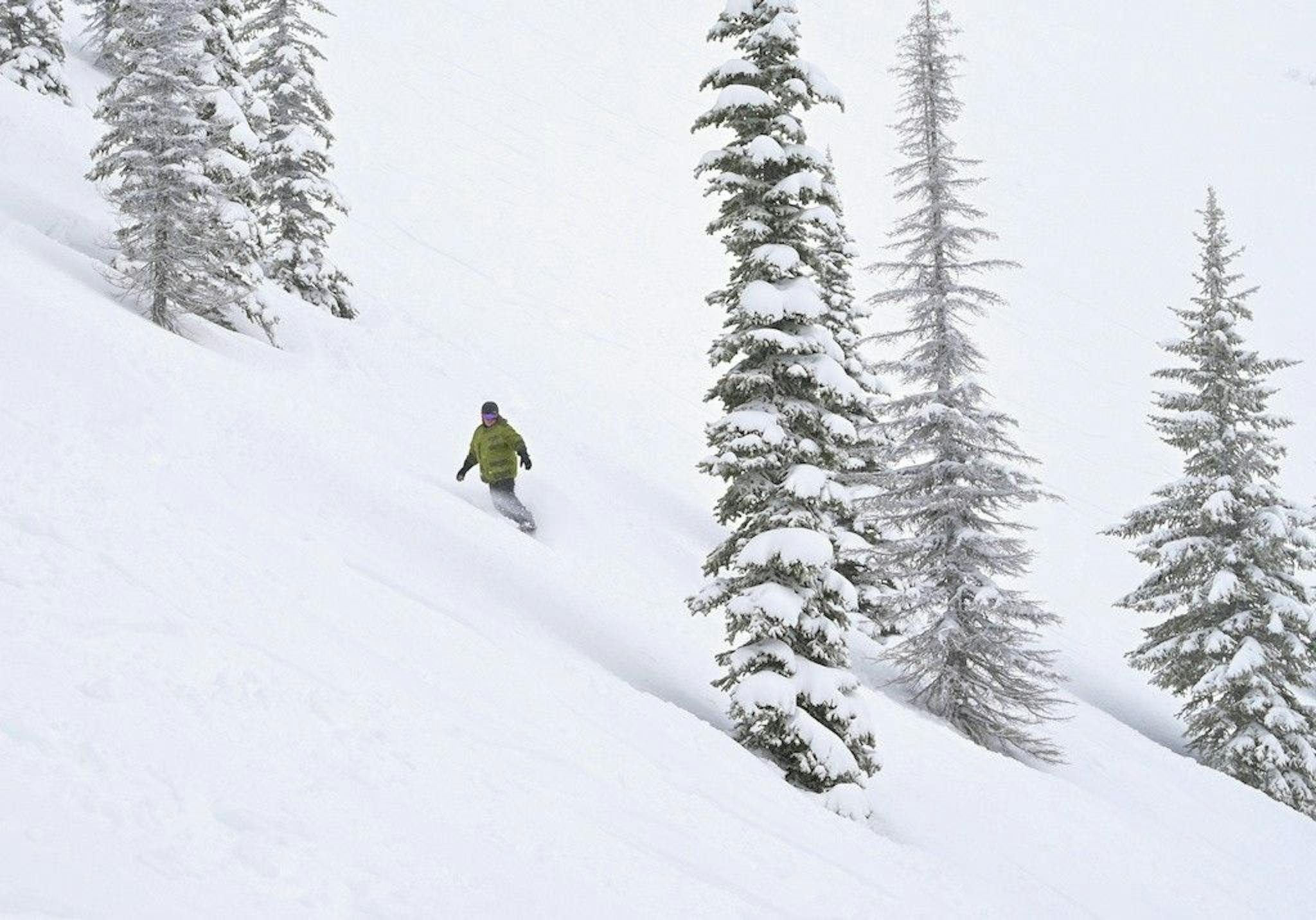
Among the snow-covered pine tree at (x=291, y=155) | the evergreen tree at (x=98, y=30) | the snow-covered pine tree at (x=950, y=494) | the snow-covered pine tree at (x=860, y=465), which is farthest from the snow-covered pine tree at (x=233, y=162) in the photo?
the evergreen tree at (x=98, y=30)

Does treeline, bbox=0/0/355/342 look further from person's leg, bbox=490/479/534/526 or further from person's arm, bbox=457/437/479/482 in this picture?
person's leg, bbox=490/479/534/526

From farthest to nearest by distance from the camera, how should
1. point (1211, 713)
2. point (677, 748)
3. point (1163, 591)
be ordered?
point (1163, 591), point (1211, 713), point (677, 748)

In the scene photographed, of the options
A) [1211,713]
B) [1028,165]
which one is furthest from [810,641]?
[1028,165]

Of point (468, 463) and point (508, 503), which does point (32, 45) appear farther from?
point (508, 503)

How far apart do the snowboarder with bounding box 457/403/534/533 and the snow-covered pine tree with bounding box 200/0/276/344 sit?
5.75 meters

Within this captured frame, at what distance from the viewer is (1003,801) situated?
37.3 feet

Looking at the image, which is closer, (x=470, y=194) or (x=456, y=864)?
(x=456, y=864)

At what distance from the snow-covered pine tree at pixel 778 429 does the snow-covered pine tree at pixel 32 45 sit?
85.7 feet

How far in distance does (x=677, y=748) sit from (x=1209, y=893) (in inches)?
→ 314

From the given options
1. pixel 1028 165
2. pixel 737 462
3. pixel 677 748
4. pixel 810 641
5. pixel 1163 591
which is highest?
pixel 1028 165

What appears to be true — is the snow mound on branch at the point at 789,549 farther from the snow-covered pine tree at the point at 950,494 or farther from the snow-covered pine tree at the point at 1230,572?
the snow-covered pine tree at the point at 1230,572

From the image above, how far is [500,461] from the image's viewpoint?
13773 mm

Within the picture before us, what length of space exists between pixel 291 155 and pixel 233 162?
518cm

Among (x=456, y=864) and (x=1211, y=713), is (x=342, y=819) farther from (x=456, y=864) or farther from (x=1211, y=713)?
(x=1211, y=713)
